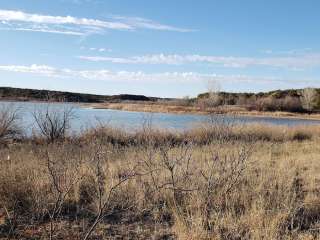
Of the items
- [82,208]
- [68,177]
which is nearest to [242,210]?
[82,208]

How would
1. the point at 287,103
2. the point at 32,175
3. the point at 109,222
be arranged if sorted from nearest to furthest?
the point at 109,222 < the point at 32,175 < the point at 287,103

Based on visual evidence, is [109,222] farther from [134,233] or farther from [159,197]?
[159,197]

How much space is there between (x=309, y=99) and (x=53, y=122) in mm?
66691

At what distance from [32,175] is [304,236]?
153 inches

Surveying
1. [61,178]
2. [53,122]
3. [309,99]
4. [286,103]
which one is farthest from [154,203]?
[309,99]

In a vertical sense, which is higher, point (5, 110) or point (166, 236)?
point (5, 110)

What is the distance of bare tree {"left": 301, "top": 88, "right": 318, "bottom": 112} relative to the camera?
73.6 m

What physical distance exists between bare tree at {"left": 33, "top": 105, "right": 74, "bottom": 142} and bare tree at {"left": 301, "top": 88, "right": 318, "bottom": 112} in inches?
2530

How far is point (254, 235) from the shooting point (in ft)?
14.0

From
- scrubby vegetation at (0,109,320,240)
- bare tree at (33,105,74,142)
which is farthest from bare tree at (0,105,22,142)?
scrubby vegetation at (0,109,320,240)

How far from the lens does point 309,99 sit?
74.1m

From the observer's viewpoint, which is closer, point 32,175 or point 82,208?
point 82,208

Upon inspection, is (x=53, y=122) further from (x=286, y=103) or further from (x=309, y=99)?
(x=309, y=99)

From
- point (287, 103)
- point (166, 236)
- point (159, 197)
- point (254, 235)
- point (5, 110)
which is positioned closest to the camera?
point (254, 235)
